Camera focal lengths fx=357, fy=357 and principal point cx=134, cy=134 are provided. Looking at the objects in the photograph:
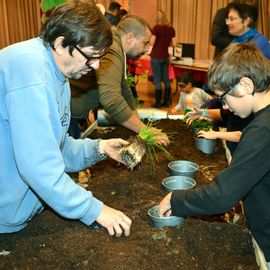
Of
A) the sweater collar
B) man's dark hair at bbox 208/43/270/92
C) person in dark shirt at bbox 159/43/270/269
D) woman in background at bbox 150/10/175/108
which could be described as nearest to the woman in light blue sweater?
person in dark shirt at bbox 159/43/270/269

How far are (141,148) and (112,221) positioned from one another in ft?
2.90

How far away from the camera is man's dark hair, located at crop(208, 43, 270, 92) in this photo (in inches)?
55.9

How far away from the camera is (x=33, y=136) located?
1.21m

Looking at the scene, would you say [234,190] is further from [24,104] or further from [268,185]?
[24,104]

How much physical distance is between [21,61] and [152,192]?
3.90 ft

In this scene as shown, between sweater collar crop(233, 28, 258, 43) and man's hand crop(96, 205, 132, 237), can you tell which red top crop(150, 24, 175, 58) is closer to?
sweater collar crop(233, 28, 258, 43)

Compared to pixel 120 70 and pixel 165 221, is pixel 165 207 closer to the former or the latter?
pixel 165 221

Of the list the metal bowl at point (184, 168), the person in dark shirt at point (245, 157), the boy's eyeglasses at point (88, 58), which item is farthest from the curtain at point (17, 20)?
the person in dark shirt at point (245, 157)

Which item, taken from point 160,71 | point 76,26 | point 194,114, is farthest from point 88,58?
point 160,71

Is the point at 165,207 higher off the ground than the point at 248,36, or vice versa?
the point at 248,36

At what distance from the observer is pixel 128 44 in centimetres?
291

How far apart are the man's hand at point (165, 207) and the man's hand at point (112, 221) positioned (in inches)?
8.9

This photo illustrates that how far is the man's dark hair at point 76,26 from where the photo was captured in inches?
52.7

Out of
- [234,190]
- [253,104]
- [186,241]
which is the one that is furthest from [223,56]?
[186,241]
